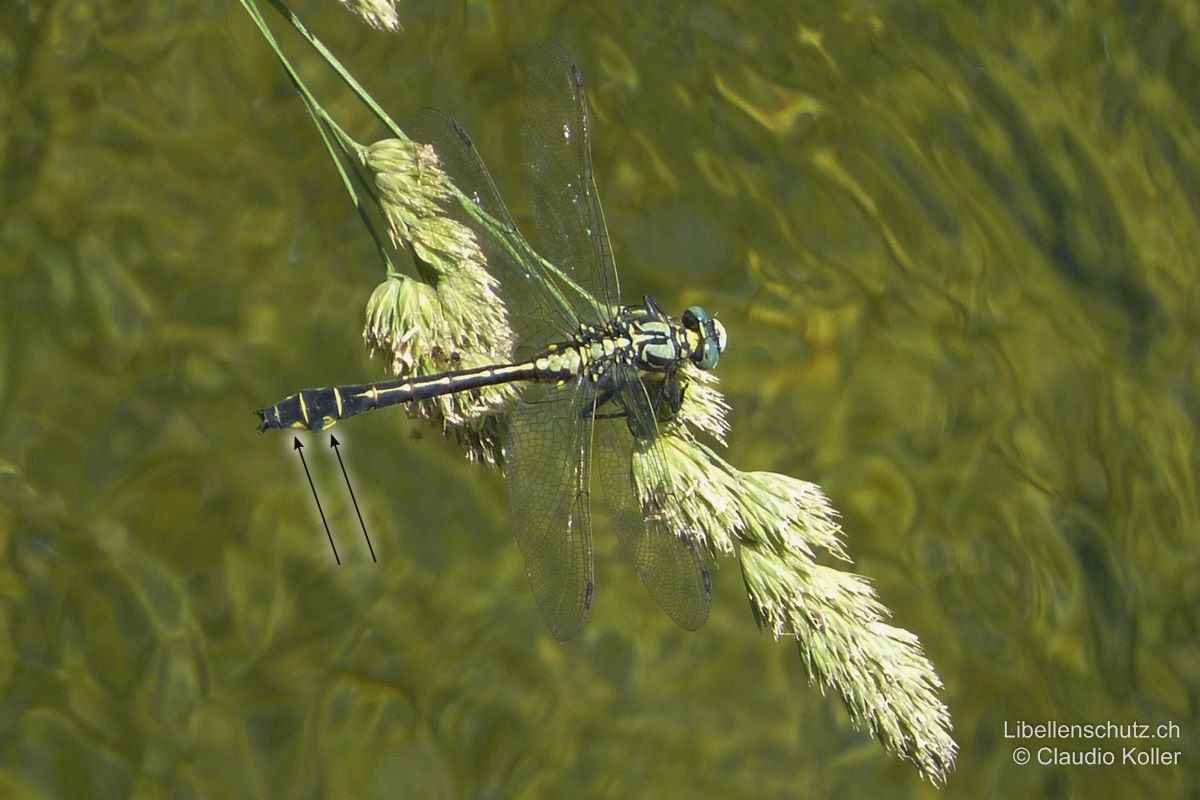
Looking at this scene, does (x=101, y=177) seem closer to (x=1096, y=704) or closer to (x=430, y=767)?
(x=430, y=767)

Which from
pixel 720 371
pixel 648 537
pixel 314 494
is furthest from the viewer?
pixel 720 371

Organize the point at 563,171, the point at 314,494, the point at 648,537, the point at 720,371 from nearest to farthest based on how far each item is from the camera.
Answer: the point at 648,537 → the point at 563,171 → the point at 314,494 → the point at 720,371

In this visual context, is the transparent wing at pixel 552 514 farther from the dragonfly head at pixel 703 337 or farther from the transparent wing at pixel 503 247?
the dragonfly head at pixel 703 337

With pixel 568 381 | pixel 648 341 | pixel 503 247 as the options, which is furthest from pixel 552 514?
pixel 503 247

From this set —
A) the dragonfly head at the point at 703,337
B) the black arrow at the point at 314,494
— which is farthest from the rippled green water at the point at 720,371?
the dragonfly head at the point at 703,337

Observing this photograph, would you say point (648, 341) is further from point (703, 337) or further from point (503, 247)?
point (503, 247)

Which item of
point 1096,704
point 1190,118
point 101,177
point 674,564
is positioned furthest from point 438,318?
point 1190,118

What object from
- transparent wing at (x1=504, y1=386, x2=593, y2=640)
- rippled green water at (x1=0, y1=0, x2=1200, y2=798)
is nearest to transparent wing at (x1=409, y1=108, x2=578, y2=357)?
transparent wing at (x1=504, y1=386, x2=593, y2=640)
